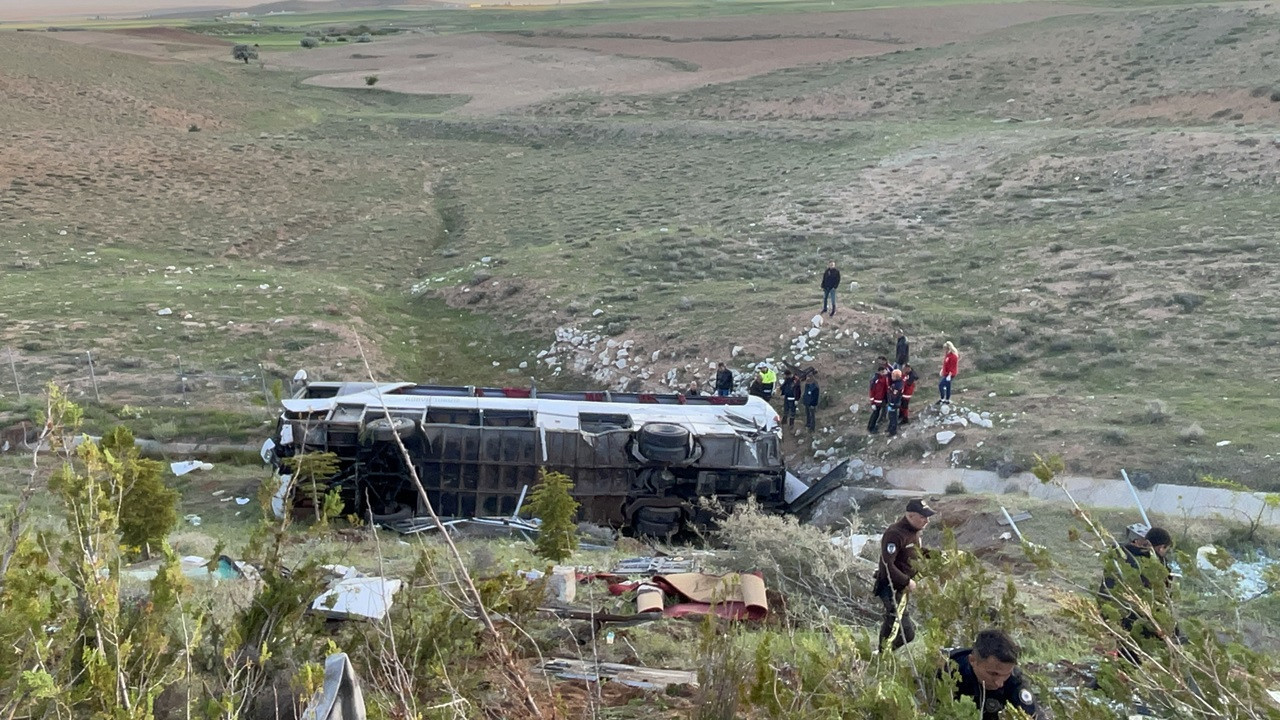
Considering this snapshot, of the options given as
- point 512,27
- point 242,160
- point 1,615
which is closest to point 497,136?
point 242,160

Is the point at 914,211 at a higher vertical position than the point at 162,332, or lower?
higher

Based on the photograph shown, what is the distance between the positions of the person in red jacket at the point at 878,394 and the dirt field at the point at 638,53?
4492 centimetres

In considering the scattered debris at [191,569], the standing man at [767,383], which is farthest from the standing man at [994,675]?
the standing man at [767,383]

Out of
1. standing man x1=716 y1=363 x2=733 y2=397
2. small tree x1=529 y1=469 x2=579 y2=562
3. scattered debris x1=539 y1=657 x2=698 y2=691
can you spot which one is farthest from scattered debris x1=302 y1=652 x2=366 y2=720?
standing man x1=716 y1=363 x2=733 y2=397

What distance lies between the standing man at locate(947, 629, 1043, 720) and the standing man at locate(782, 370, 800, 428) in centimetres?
1422

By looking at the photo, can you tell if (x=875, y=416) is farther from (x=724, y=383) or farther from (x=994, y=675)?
(x=994, y=675)

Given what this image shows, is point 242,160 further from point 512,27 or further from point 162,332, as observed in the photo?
point 512,27

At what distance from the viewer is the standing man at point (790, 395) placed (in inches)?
763

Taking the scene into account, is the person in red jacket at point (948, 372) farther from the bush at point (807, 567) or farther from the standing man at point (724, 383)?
the bush at point (807, 567)

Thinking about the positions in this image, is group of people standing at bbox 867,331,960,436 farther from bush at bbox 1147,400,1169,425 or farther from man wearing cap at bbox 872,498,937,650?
man wearing cap at bbox 872,498,937,650

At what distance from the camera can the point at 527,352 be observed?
80.3 feet

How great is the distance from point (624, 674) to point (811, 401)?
43.0 ft

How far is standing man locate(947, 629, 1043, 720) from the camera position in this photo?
4.92 m

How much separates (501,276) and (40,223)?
16.1 meters
